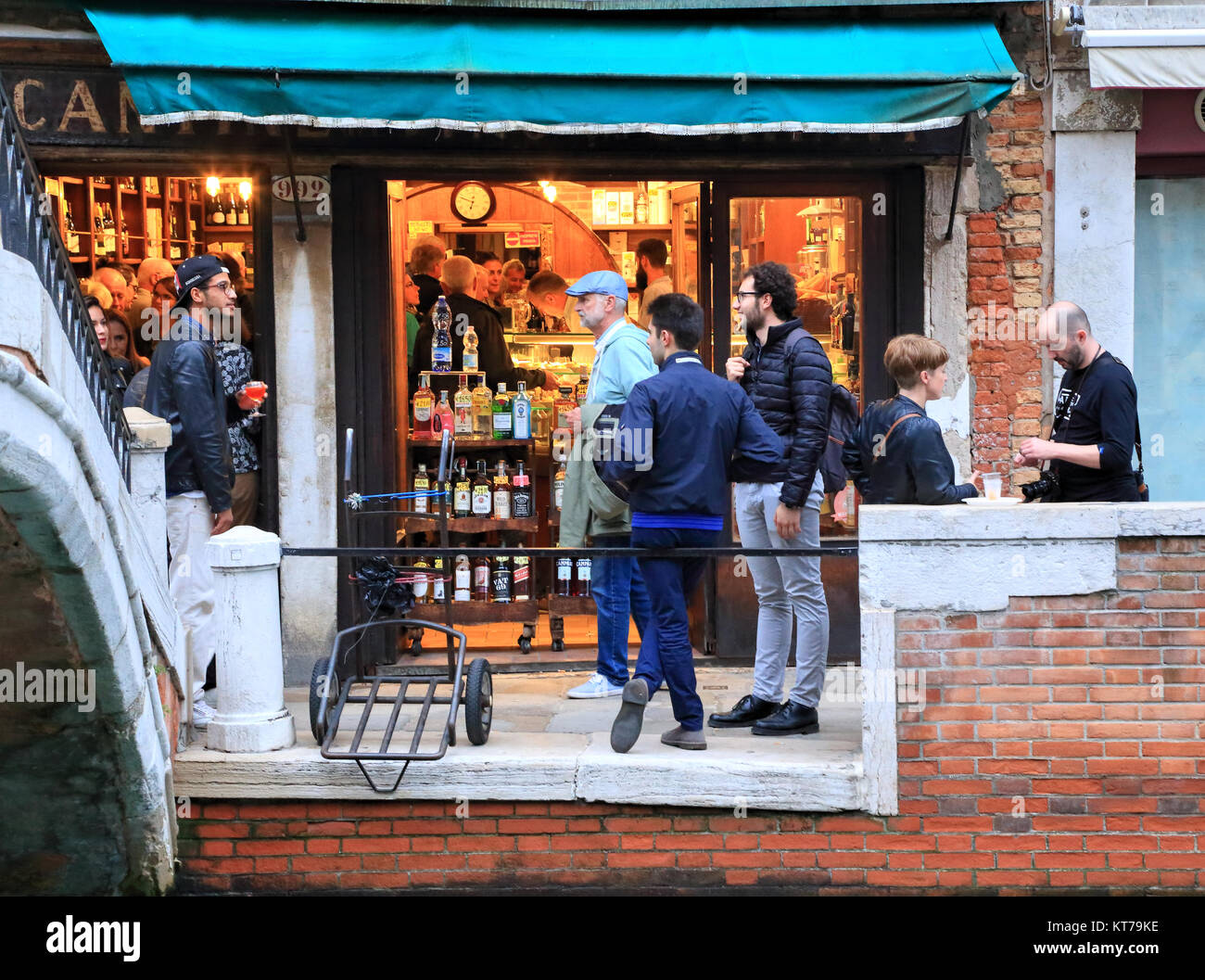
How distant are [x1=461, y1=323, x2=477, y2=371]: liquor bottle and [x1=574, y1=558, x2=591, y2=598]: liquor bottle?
1340 mm

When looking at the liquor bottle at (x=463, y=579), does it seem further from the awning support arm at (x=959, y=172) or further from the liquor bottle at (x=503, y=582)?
the awning support arm at (x=959, y=172)

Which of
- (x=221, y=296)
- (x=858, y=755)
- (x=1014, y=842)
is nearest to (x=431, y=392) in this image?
(x=221, y=296)

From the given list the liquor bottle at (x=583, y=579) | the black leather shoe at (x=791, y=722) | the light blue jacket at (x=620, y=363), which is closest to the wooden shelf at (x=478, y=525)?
the liquor bottle at (x=583, y=579)

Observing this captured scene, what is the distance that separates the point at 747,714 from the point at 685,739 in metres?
0.53

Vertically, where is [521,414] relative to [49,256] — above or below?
below

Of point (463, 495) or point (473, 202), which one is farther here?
point (473, 202)

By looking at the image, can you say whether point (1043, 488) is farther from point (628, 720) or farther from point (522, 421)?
point (522, 421)

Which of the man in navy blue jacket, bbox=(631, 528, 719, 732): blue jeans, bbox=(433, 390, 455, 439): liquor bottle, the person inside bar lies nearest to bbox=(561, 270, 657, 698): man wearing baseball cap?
bbox=(631, 528, 719, 732): blue jeans

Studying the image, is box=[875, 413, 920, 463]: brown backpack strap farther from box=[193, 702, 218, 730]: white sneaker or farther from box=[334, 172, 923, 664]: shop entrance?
box=[193, 702, 218, 730]: white sneaker

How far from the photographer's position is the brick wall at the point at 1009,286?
27.2 feet

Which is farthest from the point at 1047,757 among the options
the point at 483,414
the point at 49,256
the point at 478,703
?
the point at 49,256

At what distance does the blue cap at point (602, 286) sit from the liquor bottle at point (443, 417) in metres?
1.59

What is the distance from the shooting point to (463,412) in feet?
28.6

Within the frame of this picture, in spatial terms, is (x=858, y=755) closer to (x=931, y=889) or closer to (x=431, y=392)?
(x=931, y=889)
